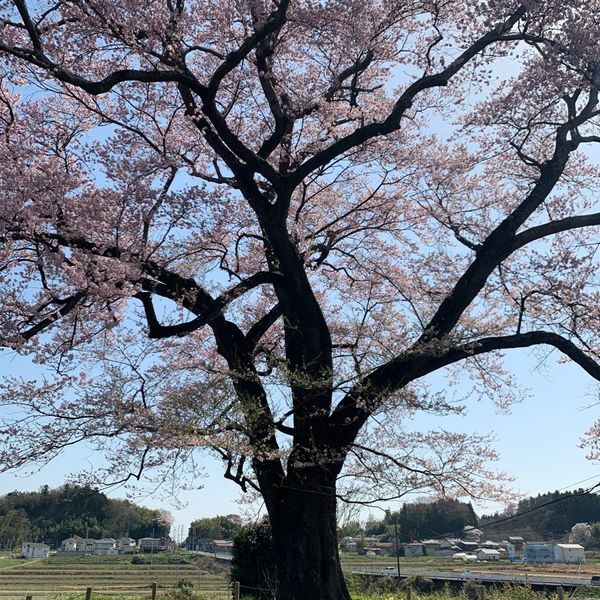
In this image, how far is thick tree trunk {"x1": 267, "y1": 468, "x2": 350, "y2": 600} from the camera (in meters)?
5.77

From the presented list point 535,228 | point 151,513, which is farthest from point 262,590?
point 151,513

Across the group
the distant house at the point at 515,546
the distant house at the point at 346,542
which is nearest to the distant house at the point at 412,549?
the distant house at the point at 515,546

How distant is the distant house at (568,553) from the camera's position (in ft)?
116

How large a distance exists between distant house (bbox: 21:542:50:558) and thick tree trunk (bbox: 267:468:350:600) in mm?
43529

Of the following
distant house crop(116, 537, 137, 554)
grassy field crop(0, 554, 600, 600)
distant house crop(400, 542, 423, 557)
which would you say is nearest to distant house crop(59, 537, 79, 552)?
distant house crop(116, 537, 137, 554)

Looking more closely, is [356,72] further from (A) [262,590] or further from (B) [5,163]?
(A) [262,590]

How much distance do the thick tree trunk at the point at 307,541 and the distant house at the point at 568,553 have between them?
3510 centimetres

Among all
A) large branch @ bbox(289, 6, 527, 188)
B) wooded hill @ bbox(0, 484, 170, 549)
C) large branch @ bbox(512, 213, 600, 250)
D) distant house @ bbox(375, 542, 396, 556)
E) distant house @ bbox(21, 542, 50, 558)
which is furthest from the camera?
distant house @ bbox(21, 542, 50, 558)

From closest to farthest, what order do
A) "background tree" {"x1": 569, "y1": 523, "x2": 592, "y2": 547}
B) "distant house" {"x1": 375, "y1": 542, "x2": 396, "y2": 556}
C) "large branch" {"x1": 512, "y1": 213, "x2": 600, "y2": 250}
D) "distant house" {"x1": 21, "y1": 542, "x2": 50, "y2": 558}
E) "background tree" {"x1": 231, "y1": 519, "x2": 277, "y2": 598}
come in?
"large branch" {"x1": 512, "y1": 213, "x2": 600, "y2": 250}, "background tree" {"x1": 231, "y1": 519, "x2": 277, "y2": 598}, "background tree" {"x1": 569, "y1": 523, "x2": 592, "y2": 547}, "distant house" {"x1": 375, "y1": 542, "x2": 396, "y2": 556}, "distant house" {"x1": 21, "y1": 542, "x2": 50, "y2": 558}

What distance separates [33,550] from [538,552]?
3429 cm

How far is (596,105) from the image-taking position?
6844 mm

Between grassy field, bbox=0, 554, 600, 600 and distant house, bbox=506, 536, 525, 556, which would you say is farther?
distant house, bbox=506, 536, 525, 556

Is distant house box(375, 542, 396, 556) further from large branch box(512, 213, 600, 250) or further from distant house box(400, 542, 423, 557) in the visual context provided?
large branch box(512, 213, 600, 250)

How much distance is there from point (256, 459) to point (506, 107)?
5008 mm
